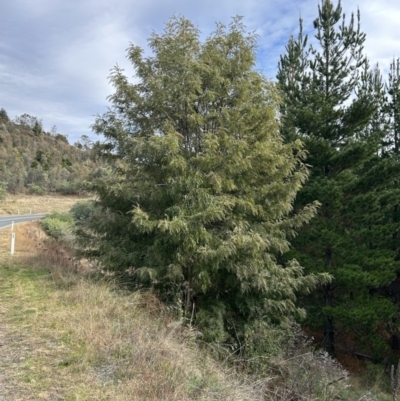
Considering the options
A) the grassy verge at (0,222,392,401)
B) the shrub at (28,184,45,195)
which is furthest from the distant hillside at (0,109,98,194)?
the grassy verge at (0,222,392,401)

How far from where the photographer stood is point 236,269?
7191 mm

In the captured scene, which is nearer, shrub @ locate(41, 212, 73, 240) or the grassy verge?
the grassy verge

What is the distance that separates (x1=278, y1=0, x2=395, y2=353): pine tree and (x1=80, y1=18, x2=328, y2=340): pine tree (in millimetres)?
3444

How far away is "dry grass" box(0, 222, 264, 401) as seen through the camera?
339cm

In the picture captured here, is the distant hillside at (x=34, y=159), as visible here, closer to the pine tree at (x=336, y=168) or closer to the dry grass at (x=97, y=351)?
the pine tree at (x=336, y=168)

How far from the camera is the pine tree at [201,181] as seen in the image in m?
7.06

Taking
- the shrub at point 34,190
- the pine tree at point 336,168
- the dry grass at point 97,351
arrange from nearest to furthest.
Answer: the dry grass at point 97,351 < the pine tree at point 336,168 < the shrub at point 34,190

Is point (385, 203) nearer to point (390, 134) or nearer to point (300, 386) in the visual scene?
point (390, 134)

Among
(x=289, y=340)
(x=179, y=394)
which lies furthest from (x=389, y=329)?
(x=179, y=394)

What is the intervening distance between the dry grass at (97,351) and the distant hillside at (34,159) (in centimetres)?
3364

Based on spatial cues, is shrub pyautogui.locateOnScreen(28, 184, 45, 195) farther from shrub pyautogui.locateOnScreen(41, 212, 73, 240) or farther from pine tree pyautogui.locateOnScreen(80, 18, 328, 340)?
pine tree pyautogui.locateOnScreen(80, 18, 328, 340)

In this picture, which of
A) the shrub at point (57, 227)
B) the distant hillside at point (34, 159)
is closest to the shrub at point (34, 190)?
the distant hillside at point (34, 159)

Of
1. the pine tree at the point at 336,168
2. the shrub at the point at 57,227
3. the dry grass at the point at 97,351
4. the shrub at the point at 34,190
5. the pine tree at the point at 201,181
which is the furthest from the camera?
the shrub at the point at 34,190

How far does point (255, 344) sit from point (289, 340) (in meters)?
1.22
